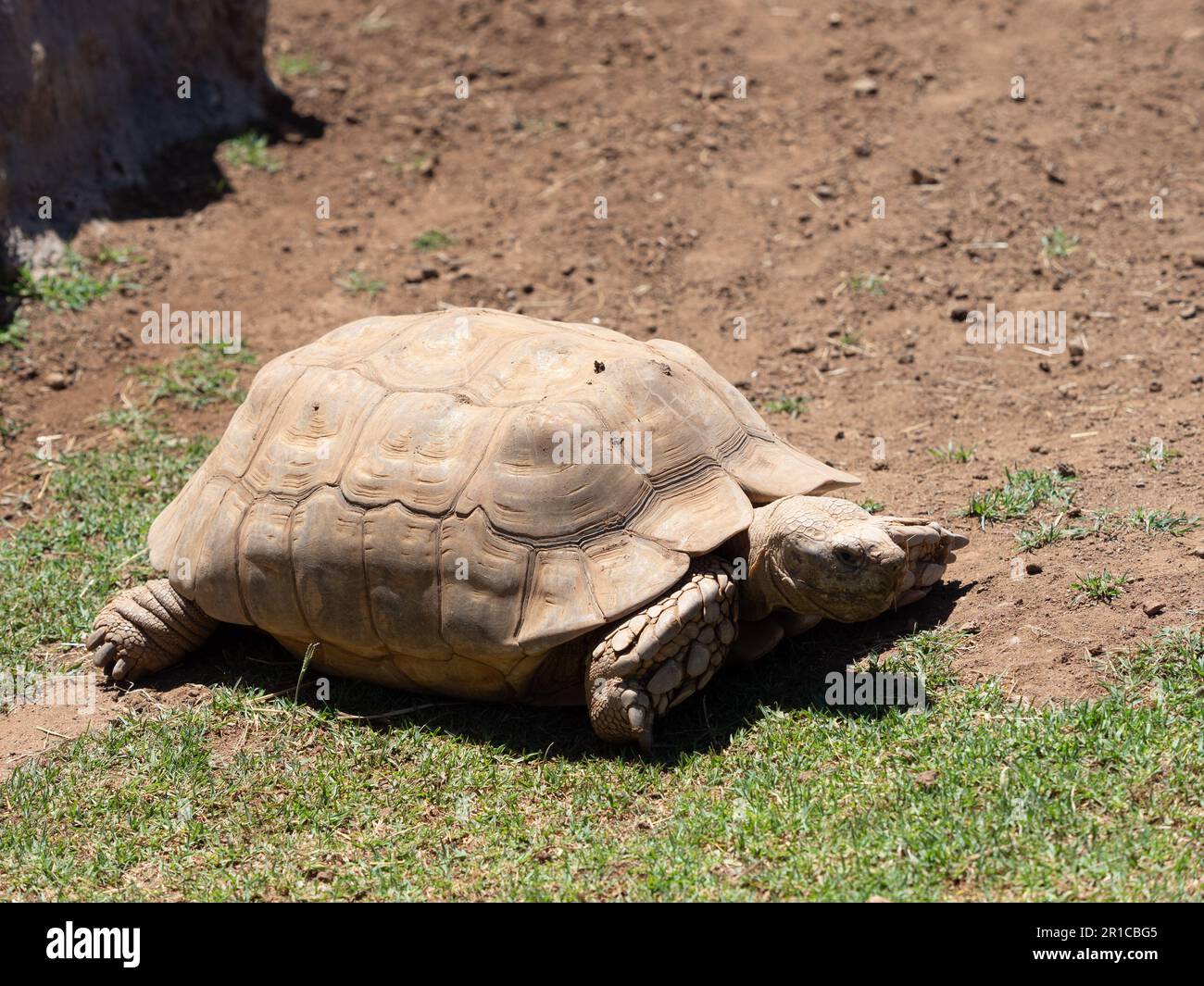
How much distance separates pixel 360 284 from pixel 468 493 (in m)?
4.31

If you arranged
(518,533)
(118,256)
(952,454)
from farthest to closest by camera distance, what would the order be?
1. (118,256)
2. (952,454)
3. (518,533)

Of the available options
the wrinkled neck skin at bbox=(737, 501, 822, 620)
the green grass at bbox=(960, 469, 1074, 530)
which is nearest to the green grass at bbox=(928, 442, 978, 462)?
the green grass at bbox=(960, 469, 1074, 530)

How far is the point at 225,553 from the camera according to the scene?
207 inches

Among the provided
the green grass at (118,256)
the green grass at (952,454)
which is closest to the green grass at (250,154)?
the green grass at (118,256)

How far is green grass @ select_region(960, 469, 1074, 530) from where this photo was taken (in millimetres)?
5695

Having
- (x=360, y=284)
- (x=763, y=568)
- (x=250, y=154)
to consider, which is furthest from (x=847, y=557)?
(x=250, y=154)

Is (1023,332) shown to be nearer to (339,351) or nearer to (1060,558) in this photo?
(1060,558)

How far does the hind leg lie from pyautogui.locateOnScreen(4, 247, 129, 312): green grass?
3611 mm

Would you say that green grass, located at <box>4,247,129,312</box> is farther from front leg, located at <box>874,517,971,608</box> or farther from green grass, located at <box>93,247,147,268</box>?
front leg, located at <box>874,517,971,608</box>

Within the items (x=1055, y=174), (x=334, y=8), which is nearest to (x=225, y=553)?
(x=1055, y=174)

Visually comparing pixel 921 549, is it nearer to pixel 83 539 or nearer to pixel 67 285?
pixel 83 539

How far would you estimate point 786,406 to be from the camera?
7.13 m

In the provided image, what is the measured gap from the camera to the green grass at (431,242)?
29.9 feet

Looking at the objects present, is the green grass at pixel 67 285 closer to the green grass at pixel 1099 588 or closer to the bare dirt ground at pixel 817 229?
the bare dirt ground at pixel 817 229
